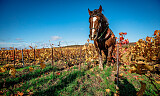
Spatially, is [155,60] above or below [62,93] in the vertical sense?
above

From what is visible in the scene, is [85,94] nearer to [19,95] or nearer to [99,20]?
[19,95]

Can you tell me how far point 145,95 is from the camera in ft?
7.82

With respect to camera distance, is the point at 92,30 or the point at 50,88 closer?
the point at 50,88

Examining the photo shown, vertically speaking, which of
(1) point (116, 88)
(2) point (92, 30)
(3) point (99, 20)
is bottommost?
(1) point (116, 88)

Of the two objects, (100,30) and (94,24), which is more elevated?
(94,24)

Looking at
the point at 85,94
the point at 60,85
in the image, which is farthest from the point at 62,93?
the point at 85,94

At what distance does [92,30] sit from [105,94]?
2.69 meters

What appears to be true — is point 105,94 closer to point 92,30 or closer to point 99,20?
point 92,30

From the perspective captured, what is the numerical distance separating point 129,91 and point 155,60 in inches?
93.8

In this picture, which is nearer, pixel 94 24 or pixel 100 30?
pixel 94 24

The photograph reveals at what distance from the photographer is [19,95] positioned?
264 centimetres

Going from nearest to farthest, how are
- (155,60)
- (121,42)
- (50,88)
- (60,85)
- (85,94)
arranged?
(155,60) < (121,42) < (85,94) < (50,88) < (60,85)

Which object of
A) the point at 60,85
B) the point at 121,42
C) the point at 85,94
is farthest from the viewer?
the point at 60,85

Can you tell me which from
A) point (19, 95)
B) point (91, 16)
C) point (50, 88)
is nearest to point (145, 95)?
point (50, 88)
